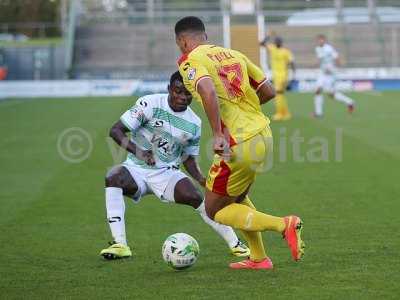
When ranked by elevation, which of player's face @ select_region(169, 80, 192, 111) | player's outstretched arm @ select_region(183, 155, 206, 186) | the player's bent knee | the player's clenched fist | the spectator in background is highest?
player's face @ select_region(169, 80, 192, 111)

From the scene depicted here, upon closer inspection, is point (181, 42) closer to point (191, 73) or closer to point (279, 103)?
point (191, 73)

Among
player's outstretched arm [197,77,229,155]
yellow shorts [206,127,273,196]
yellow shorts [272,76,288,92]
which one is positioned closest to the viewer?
player's outstretched arm [197,77,229,155]

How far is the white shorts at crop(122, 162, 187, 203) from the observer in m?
8.97

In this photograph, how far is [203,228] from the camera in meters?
10.6

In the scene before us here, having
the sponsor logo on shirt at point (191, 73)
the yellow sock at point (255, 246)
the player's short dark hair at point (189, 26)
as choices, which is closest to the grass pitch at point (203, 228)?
the yellow sock at point (255, 246)

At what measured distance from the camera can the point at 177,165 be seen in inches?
361

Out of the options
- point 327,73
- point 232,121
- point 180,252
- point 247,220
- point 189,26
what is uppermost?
point 189,26

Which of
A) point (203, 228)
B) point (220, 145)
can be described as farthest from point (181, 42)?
point (203, 228)

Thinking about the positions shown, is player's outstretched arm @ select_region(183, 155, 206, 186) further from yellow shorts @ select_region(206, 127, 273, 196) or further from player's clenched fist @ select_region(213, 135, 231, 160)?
player's clenched fist @ select_region(213, 135, 231, 160)

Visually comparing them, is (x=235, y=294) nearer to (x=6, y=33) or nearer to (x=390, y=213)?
(x=390, y=213)

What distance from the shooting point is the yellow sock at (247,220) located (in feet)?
25.3

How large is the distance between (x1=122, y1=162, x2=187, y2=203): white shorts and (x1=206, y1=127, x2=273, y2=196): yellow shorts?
4.47ft

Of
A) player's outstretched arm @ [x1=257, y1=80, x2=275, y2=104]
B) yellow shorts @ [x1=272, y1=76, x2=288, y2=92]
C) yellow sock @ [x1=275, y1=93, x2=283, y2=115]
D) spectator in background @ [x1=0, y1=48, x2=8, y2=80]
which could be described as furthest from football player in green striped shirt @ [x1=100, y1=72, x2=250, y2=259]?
spectator in background @ [x1=0, y1=48, x2=8, y2=80]

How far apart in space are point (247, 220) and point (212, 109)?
119 centimetres
